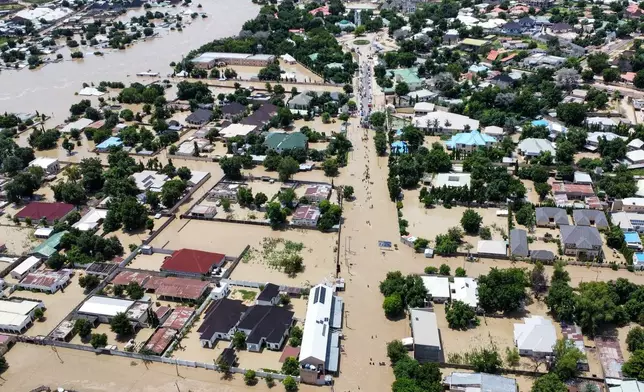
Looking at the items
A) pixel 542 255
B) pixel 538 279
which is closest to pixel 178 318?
pixel 538 279

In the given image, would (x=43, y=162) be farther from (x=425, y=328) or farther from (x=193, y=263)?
(x=425, y=328)

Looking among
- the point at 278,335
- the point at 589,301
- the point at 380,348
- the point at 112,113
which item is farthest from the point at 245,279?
the point at 112,113

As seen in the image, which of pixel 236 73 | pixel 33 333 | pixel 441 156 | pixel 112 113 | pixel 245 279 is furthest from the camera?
Answer: pixel 236 73

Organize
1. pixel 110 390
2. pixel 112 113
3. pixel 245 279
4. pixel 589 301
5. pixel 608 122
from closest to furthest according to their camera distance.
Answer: pixel 110 390
pixel 589 301
pixel 245 279
pixel 608 122
pixel 112 113

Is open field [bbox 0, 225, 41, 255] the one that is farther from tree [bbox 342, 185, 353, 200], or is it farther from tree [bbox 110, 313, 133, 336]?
tree [bbox 342, 185, 353, 200]

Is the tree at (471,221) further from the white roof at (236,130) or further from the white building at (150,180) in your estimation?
the white roof at (236,130)

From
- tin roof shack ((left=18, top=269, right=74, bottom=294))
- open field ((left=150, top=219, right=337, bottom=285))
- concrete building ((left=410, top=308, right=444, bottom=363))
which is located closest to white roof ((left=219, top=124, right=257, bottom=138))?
open field ((left=150, top=219, right=337, bottom=285))

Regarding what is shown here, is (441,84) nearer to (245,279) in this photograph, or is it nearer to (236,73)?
(236,73)

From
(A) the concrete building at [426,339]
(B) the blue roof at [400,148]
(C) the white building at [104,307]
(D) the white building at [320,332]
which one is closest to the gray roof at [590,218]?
(A) the concrete building at [426,339]
